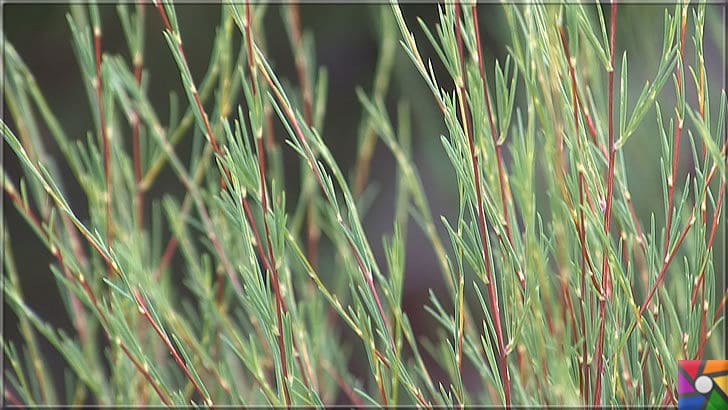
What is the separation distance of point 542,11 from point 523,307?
0.52 ft

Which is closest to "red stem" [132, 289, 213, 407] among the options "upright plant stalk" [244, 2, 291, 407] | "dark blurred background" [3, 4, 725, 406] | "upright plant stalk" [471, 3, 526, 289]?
"upright plant stalk" [244, 2, 291, 407]

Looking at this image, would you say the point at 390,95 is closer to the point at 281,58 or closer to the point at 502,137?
the point at 281,58

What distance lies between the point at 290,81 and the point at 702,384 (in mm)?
1372

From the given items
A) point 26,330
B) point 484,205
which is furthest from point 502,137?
point 26,330

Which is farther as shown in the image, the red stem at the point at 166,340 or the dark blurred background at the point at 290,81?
the dark blurred background at the point at 290,81

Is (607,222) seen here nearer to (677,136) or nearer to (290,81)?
(677,136)

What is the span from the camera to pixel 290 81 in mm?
1728

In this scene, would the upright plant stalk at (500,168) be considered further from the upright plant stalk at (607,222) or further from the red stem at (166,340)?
the red stem at (166,340)

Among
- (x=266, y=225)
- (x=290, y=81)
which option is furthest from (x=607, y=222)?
(x=290, y=81)

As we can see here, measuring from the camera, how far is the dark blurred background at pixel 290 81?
63.3 inches

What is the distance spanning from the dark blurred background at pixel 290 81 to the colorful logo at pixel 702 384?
1.06 meters

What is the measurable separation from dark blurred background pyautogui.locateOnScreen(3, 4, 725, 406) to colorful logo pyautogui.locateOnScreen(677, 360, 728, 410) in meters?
1.06

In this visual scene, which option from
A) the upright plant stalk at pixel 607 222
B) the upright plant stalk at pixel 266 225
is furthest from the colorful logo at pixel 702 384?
the upright plant stalk at pixel 266 225

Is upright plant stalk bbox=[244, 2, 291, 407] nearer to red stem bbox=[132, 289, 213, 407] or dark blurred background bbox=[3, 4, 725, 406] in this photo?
red stem bbox=[132, 289, 213, 407]
